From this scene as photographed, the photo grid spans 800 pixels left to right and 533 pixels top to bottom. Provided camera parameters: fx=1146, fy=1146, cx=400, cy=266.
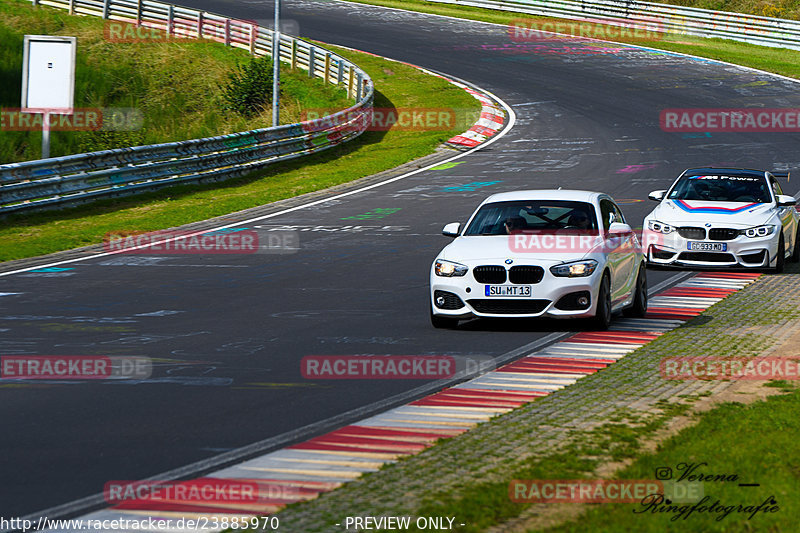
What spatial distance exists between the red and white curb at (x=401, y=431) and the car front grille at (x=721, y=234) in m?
4.53

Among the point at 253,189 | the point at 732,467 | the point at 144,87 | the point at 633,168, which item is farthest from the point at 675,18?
the point at 732,467

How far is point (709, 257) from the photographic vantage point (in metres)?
18.1

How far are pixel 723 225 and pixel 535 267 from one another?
6.19 m

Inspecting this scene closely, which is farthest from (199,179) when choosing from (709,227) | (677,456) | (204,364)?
(677,456)

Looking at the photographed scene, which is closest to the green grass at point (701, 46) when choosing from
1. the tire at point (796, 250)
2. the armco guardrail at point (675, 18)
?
the armco guardrail at point (675, 18)

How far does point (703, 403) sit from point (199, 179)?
2099 centimetres

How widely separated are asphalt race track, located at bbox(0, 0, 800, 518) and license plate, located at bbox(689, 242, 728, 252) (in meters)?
4.34

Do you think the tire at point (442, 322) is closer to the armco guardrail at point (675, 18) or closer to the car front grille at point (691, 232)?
the car front grille at point (691, 232)

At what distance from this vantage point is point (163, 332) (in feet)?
43.0

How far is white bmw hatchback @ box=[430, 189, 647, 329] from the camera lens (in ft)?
42.5

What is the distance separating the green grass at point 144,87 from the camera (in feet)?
117

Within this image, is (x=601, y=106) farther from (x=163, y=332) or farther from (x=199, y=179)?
(x=163, y=332)

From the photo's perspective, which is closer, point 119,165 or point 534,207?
point 534,207

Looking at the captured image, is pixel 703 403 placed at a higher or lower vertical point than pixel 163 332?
higher
